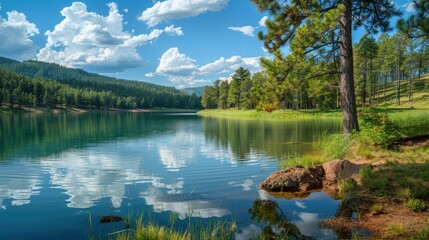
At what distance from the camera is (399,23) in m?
13.3

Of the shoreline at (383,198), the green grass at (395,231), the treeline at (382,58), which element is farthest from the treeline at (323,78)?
the green grass at (395,231)

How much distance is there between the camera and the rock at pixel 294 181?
11234 mm

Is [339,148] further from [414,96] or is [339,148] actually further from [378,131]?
[414,96]

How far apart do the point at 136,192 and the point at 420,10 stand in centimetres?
1318

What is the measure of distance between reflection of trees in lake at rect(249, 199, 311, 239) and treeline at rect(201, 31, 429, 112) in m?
7.39

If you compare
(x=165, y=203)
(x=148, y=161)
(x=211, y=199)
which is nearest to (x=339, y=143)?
(x=211, y=199)

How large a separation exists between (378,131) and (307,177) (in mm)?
5274

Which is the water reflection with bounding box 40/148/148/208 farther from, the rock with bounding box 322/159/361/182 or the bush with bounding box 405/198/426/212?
the bush with bounding box 405/198/426/212

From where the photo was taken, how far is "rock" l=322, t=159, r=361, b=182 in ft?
37.6

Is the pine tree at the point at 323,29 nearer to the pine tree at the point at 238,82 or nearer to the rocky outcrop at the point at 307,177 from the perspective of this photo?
the rocky outcrop at the point at 307,177

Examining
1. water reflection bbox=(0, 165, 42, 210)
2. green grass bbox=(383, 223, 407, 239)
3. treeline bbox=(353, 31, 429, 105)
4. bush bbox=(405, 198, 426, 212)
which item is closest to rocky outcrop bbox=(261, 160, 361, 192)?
bush bbox=(405, 198, 426, 212)

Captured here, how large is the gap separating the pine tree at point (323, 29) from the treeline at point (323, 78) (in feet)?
1.76

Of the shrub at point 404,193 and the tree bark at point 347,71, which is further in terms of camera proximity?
the tree bark at point 347,71

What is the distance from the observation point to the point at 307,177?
11.6m
